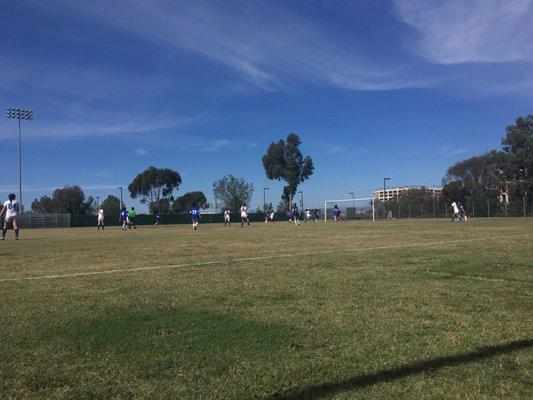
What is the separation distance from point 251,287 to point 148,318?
2.22 m

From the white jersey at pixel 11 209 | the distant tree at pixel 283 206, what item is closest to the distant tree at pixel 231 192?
the distant tree at pixel 283 206

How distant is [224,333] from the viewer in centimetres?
491

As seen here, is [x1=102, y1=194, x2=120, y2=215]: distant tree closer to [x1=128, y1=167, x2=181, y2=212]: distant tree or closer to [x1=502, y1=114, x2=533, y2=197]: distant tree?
[x1=128, y1=167, x2=181, y2=212]: distant tree

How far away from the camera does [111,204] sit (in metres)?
124

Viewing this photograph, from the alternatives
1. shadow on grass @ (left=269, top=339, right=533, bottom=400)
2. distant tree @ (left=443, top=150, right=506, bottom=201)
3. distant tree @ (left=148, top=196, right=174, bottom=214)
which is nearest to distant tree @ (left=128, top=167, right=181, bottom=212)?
distant tree @ (left=148, top=196, right=174, bottom=214)

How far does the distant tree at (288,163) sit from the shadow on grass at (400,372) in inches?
3470

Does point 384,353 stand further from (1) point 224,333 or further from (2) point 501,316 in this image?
(2) point 501,316

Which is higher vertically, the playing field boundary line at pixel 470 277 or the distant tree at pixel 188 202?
the distant tree at pixel 188 202

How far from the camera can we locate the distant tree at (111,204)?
11969 cm

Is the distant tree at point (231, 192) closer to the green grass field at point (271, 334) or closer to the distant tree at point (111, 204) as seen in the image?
the distant tree at point (111, 204)

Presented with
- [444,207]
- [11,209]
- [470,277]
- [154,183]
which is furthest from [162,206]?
[470,277]

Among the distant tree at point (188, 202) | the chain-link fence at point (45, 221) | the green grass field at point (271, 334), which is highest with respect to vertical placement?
the distant tree at point (188, 202)

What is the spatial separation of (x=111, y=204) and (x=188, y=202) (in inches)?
838

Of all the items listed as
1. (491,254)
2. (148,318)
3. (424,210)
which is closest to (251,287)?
(148,318)
